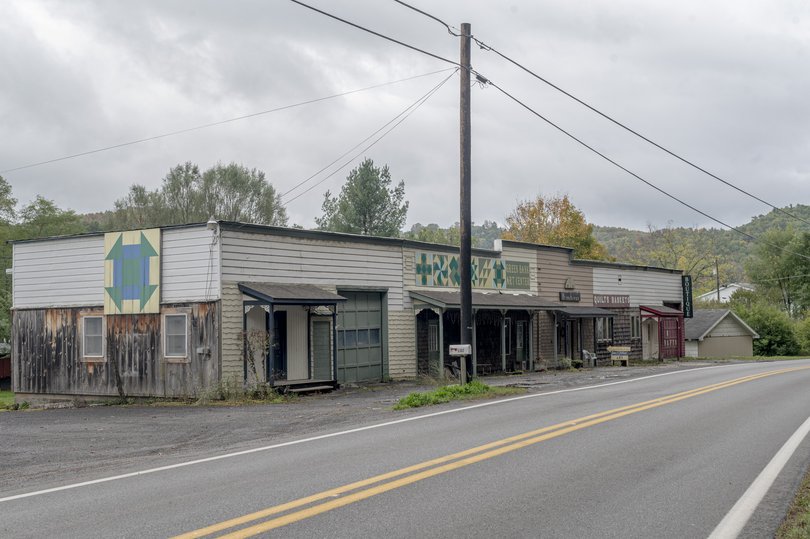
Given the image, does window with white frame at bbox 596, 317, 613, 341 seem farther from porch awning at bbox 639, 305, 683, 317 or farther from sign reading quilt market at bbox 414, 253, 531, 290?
sign reading quilt market at bbox 414, 253, 531, 290

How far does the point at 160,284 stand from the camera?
2145 cm

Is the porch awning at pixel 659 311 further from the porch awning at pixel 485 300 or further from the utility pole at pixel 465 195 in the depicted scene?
the utility pole at pixel 465 195

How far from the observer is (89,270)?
2308cm

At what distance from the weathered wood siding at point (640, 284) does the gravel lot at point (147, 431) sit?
1880 centimetres

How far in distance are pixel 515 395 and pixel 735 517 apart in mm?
11525

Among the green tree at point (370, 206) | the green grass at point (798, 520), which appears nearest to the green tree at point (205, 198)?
the green tree at point (370, 206)

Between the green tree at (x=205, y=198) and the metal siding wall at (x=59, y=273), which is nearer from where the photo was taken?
the metal siding wall at (x=59, y=273)

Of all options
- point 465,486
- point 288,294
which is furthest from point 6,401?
point 465,486

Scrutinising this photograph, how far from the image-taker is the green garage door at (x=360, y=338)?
→ 24.2 metres

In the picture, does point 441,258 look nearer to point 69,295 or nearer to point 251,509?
point 69,295

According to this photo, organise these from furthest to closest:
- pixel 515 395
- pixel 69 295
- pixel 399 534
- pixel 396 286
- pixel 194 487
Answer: pixel 396 286 < pixel 69 295 < pixel 515 395 < pixel 194 487 < pixel 399 534

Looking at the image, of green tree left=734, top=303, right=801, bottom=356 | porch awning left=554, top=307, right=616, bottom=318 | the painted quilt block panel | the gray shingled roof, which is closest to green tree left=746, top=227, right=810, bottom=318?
green tree left=734, top=303, right=801, bottom=356

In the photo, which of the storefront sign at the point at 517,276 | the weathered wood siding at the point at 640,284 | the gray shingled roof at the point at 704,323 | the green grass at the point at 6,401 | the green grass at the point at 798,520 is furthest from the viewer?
the gray shingled roof at the point at 704,323

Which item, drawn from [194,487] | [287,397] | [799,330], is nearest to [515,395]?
[287,397]
